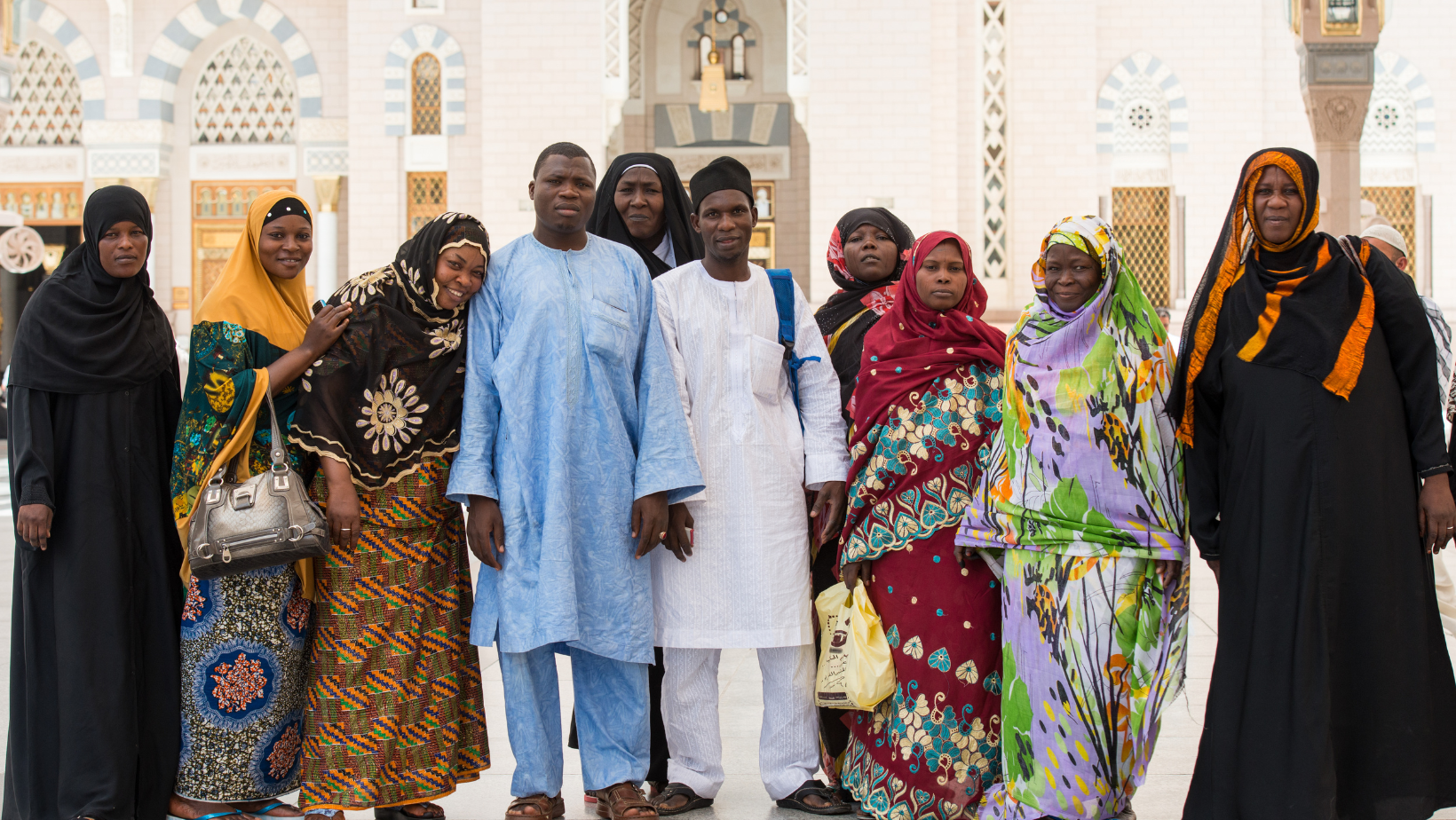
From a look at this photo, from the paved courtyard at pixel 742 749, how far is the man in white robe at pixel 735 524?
0.42 feet

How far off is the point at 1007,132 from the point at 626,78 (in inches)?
130

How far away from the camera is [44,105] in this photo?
1250 cm

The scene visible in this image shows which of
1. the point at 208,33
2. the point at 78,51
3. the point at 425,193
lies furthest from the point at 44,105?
the point at 425,193

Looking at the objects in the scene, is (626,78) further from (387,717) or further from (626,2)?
(387,717)

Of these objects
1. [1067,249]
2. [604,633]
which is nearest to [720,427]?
[604,633]

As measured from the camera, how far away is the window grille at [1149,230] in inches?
445

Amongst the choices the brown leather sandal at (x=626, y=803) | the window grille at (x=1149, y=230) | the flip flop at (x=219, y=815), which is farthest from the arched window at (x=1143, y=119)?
the flip flop at (x=219, y=815)

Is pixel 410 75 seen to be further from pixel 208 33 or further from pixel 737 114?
pixel 737 114

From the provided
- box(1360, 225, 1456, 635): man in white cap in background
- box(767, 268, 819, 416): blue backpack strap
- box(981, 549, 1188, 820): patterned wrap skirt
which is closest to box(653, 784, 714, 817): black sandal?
box(981, 549, 1188, 820): patterned wrap skirt

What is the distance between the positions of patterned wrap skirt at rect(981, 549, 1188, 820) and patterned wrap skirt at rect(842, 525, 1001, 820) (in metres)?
0.12

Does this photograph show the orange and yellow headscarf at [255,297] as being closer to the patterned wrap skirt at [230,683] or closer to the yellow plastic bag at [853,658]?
the patterned wrap skirt at [230,683]

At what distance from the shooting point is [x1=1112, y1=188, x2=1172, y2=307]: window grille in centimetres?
1130

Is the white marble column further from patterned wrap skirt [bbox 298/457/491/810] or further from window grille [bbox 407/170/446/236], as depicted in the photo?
patterned wrap skirt [bbox 298/457/491/810]

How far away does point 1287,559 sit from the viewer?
2.02 metres
